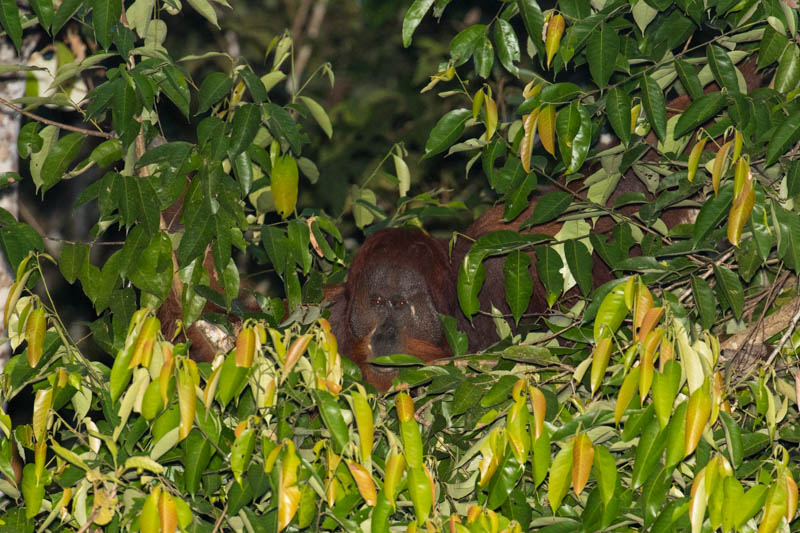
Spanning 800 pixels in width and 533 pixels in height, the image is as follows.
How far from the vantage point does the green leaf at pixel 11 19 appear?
7.36 feet

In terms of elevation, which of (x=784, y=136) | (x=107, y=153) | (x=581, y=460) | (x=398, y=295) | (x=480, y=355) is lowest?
(x=398, y=295)

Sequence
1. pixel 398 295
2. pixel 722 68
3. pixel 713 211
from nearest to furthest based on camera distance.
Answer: pixel 713 211 < pixel 722 68 < pixel 398 295

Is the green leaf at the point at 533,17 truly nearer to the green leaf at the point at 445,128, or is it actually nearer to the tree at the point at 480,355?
the tree at the point at 480,355

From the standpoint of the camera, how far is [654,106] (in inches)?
89.7

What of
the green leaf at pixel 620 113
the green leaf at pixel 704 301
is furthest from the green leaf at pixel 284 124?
the green leaf at pixel 704 301

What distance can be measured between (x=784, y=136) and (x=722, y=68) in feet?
1.04

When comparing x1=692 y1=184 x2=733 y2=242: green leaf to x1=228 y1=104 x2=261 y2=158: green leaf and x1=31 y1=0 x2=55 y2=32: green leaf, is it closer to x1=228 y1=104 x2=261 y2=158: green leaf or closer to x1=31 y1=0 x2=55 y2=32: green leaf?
x1=228 y1=104 x2=261 y2=158: green leaf

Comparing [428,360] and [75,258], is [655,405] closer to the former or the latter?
[75,258]

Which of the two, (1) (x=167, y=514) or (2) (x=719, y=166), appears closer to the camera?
(1) (x=167, y=514)

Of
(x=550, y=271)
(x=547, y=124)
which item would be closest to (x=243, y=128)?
(x=547, y=124)

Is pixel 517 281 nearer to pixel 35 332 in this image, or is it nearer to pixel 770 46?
pixel 770 46

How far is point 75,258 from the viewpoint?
98.1 inches

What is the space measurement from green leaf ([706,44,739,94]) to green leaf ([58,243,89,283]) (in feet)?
5.08

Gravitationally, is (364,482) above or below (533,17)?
below
